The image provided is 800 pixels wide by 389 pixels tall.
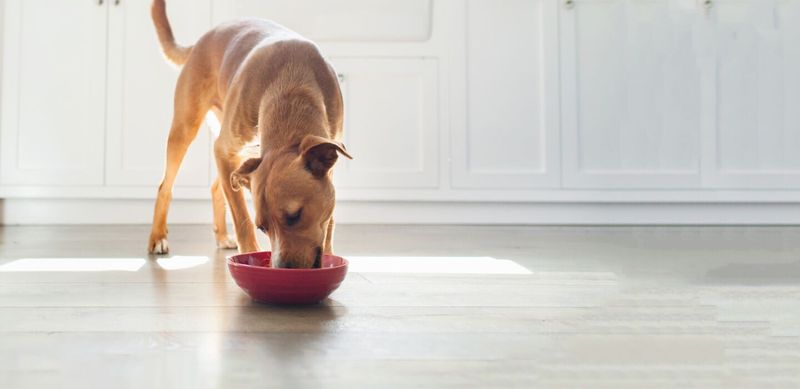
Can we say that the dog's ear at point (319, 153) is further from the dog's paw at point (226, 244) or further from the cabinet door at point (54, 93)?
the cabinet door at point (54, 93)

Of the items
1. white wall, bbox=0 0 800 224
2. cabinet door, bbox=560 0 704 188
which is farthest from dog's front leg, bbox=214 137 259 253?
cabinet door, bbox=560 0 704 188

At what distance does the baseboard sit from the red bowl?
1724 millimetres

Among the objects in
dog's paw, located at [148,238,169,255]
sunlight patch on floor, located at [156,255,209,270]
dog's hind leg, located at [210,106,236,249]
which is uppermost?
dog's hind leg, located at [210,106,236,249]

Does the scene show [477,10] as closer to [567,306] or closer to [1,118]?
[567,306]

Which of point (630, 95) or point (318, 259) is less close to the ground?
point (630, 95)

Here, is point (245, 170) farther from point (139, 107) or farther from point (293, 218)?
point (139, 107)

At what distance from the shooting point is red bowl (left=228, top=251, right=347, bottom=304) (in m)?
0.97

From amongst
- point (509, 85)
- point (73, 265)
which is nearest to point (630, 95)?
point (509, 85)

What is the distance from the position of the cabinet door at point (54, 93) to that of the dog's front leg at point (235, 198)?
5.16ft

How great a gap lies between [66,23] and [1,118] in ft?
1.72

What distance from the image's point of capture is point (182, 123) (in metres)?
1.72

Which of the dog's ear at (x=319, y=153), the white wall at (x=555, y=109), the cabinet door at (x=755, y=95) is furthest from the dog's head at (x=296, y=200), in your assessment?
the cabinet door at (x=755, y=95)

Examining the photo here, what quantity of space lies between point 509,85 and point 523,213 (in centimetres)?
61

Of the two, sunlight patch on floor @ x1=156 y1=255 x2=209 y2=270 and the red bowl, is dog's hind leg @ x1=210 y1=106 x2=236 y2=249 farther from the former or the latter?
the red bowl
